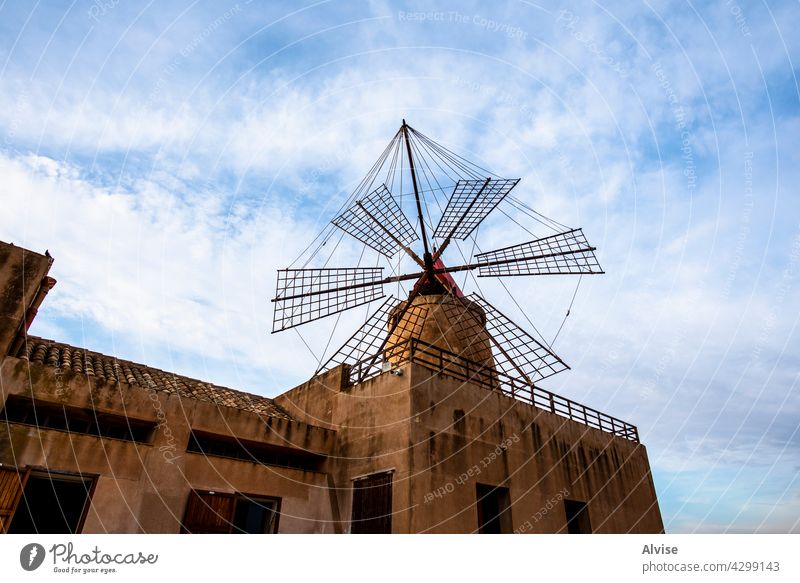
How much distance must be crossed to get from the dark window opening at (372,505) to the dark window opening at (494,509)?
6.33 ft

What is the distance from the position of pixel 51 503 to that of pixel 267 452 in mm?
3570

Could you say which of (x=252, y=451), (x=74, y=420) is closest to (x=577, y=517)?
(x=252, y=451)

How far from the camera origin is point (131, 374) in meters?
9.79

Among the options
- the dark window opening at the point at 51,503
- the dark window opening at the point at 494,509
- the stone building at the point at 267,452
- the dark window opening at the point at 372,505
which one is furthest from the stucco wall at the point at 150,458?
the dark window opening at the point at 494,509

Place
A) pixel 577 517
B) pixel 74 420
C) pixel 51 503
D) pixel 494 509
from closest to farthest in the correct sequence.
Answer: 1. pixel 74 420
2. pixel 51 503
3. pixel 494 509
4. pixel 577 517

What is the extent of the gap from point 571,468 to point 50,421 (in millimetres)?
10462

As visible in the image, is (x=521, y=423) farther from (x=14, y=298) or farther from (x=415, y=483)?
(x=14, y=298)

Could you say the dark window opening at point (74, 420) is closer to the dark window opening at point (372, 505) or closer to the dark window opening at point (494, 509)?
the dark window opening at point (372, 505)

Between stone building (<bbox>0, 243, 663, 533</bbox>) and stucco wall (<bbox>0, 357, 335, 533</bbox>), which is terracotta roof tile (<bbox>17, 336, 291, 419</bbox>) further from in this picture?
stucco wall (<bbox>0, 357, 335, 533</bbox>)

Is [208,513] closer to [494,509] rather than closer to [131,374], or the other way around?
[131,374]

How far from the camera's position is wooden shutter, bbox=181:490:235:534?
799 centimetres

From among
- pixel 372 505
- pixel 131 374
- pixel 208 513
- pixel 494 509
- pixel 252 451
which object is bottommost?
pixel 208 513

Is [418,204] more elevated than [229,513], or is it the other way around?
[418,204]
